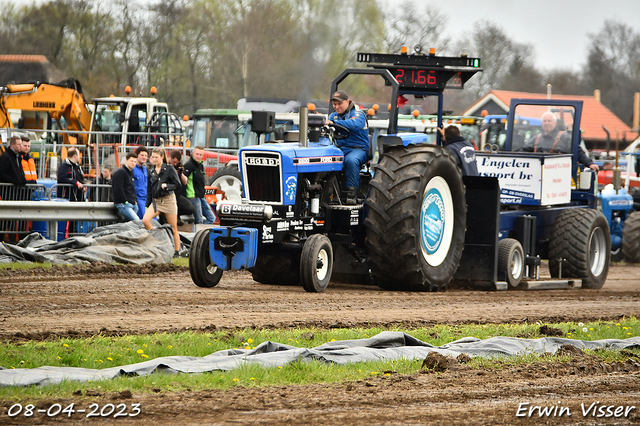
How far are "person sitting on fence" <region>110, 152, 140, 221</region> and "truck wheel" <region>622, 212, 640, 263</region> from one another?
10.1 meters

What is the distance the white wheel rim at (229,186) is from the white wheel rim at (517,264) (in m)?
8.53

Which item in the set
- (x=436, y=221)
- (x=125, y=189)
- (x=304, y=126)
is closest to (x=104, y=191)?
(x=125, y=189)

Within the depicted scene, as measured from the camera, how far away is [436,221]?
34.1 feet

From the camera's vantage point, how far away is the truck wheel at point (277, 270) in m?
10.4

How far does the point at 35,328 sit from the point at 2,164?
7.47 m

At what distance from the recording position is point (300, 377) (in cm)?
523

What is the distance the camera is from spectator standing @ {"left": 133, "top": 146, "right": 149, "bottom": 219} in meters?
14.3

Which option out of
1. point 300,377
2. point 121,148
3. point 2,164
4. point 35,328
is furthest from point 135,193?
point 300,377

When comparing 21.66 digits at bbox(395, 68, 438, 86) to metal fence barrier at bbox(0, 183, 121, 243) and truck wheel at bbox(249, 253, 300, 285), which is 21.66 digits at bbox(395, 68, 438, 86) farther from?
metal fence barrier at bbox(0, 183, 121, 243)

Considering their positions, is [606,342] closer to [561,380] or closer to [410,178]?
[561,380]

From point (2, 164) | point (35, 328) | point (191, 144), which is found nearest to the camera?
point (35, 328)

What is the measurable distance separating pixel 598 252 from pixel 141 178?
24.8ft

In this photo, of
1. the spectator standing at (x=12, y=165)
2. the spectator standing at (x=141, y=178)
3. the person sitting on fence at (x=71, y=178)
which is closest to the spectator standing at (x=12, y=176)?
the spectator standing at (x=12, y=165)

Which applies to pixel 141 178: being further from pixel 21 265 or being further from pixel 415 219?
pixel 415 219
